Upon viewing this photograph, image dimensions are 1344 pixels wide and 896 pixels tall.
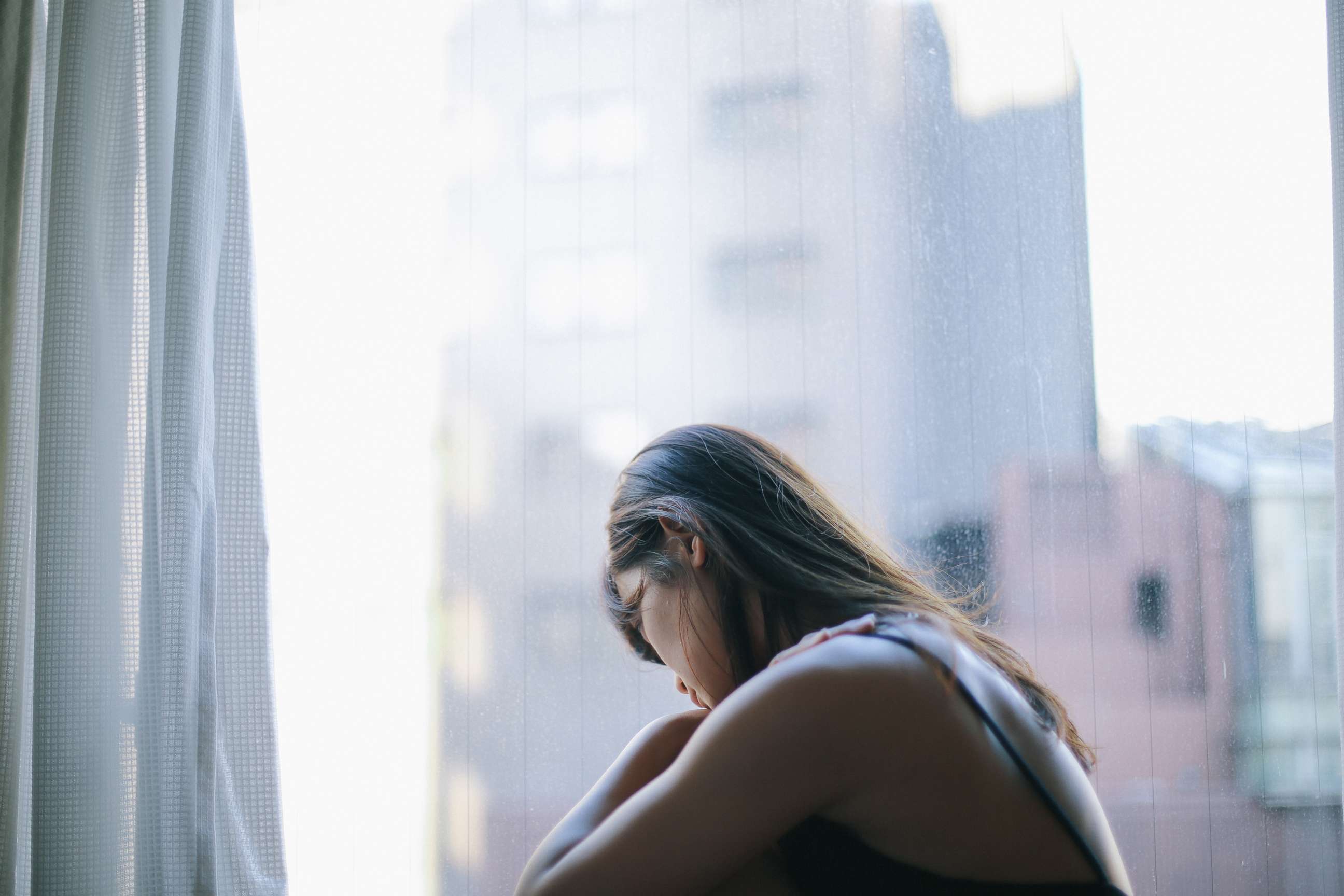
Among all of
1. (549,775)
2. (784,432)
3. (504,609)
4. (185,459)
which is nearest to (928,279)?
(784,432)

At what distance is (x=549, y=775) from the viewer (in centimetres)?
140

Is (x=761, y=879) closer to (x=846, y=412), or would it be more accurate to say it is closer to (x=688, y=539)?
(x=688, y=539)

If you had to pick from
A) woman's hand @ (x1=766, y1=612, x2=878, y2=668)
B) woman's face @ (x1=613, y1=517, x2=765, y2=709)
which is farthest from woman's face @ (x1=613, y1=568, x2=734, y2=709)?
woman's hand @ (x1=766, y1=612, x2=878, y2=668)

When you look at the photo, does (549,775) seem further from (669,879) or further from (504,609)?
A: (669,879)

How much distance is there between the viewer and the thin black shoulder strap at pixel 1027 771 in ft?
2.42

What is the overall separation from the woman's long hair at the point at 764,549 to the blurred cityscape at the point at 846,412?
0.36 meters

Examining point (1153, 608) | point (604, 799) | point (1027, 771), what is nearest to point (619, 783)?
point (604, 799)

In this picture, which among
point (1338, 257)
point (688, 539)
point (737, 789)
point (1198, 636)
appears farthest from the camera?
point (1198, 636)

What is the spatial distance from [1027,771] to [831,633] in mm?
175

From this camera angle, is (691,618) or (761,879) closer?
(761,879)

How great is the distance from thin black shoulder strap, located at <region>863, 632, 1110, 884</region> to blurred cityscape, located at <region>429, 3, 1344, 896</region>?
1.90ft

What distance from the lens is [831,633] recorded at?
80cm

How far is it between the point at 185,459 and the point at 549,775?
25.4 inches

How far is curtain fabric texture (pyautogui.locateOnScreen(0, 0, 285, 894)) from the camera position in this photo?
1228 mm
